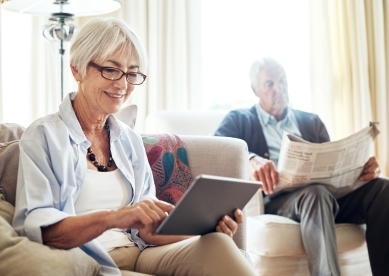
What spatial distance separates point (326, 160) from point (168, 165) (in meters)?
0.73

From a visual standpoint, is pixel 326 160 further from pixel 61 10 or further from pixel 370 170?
pixel 61 10

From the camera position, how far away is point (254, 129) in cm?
288

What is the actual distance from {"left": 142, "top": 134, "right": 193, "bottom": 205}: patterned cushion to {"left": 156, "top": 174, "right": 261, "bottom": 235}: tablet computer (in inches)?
14.8

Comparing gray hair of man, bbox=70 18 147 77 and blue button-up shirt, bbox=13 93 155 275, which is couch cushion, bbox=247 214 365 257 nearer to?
blue button-up shirt, bbox=13 93 155 275

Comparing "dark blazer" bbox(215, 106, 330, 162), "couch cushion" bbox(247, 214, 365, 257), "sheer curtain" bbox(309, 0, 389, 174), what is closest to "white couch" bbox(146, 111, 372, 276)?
"couch cushion" bbox(247, 214, 365, 257)

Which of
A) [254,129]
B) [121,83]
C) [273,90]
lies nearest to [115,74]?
[121,83]

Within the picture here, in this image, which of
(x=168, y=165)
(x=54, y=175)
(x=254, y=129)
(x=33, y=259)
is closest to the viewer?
(x=33, y=259)

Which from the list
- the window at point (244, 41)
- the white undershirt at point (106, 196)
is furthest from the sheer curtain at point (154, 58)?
the white undershirt at point (106, 196)

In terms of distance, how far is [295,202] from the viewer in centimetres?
254

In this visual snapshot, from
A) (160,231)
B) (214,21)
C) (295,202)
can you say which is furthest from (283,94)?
(160,231)

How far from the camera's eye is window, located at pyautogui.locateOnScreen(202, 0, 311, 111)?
4055 millimetres

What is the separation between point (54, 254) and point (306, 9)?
3122 mm

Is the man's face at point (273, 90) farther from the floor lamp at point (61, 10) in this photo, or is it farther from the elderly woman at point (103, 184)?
the elderly woman at point (103, 184)

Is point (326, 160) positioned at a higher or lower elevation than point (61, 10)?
lower
